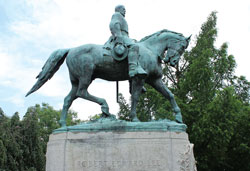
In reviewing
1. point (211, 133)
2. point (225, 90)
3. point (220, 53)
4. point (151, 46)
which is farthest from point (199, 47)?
point (151, 46)

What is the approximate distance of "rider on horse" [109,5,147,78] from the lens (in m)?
8.10

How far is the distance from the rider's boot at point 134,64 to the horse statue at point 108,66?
18cm

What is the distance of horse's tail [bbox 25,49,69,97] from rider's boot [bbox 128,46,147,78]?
1815 mm

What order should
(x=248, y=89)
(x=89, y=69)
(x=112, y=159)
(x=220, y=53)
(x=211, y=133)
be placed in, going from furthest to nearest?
(x=248, y=89) < (x=220, y=53) < (x=211, y=133) < (x=89, y=69) < (x=112, y=159)

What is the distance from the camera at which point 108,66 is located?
27.8ft

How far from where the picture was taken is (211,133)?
1752cm

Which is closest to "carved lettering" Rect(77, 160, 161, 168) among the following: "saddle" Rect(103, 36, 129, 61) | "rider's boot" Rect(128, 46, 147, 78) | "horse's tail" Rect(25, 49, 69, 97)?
"rider's boot" Rect(128, 46, 147, 78)

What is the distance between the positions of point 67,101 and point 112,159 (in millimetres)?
2084

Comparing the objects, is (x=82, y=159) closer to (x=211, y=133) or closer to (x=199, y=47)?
(x=211, y=133)

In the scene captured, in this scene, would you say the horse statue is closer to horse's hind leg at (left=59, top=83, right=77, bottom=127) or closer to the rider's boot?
horse's hind leg at (left=59, top=83, right=77, bottom=127)

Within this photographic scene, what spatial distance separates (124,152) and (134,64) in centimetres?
205

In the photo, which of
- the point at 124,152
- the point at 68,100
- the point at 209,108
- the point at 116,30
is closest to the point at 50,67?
the point at 68,100

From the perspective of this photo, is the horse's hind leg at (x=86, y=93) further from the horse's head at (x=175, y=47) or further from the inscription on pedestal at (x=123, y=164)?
the horse's head at (x=175, y=47)

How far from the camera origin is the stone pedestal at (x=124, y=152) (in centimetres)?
741
